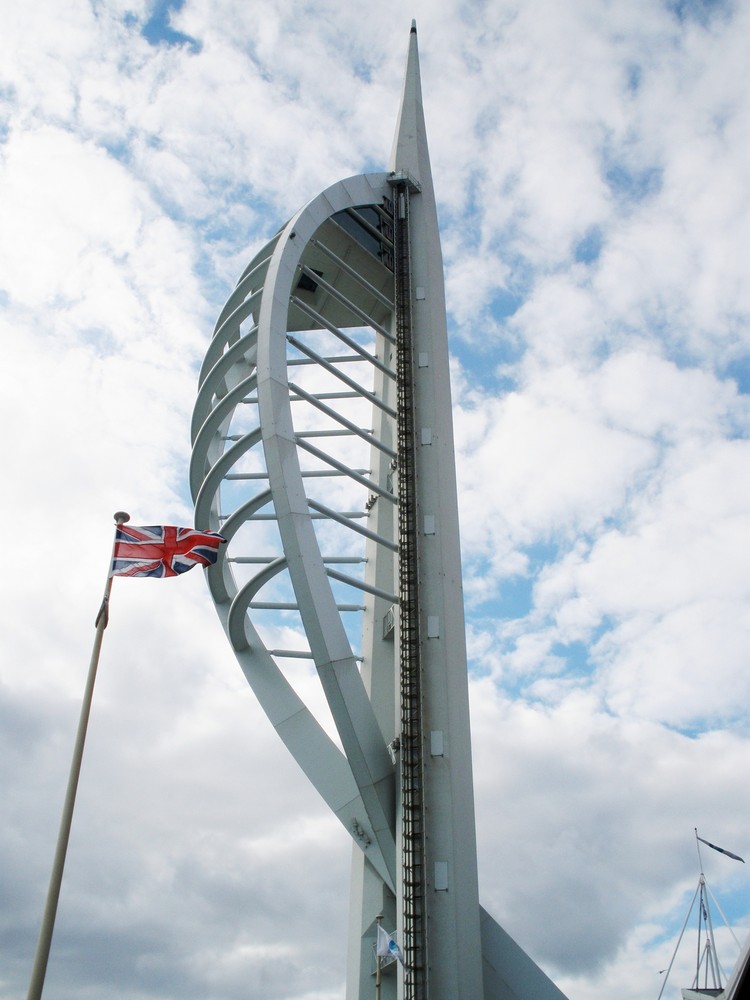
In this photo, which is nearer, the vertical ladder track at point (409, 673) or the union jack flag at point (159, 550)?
the union jack flag at point (159, 550)

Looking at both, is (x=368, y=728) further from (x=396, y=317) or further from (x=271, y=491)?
(x=396, y=317)

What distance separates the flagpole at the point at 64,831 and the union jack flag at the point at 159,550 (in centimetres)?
83

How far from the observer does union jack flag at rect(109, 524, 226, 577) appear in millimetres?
14391

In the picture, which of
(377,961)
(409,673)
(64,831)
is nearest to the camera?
(64,831)

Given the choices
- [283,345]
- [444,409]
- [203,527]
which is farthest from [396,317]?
[203,527]

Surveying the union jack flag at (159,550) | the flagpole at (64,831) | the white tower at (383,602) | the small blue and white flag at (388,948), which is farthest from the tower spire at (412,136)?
the small blue and white flag at (388,948)

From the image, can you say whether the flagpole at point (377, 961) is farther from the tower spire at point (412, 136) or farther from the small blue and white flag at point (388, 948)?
the tower spire at point (412, 136)

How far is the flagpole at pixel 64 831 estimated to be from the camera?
1011 cm

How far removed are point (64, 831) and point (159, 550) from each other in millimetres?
5005

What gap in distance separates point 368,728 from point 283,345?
30.6 feet

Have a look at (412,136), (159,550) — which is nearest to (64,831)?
(159,550)

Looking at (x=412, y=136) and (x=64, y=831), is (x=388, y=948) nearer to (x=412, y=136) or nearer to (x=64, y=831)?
(x=64, y=831)

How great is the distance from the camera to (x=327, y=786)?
20031 millimetres

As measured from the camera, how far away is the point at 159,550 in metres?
14.7
